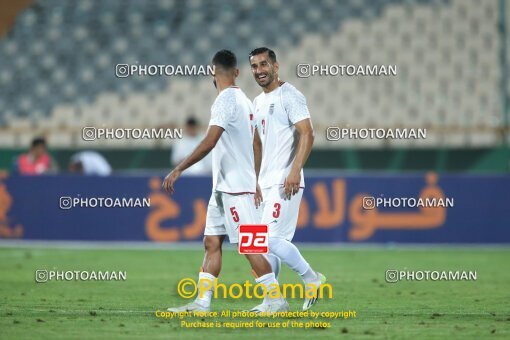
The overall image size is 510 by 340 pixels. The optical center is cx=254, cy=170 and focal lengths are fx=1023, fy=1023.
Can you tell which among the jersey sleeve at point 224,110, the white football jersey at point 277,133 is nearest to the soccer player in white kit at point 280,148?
the white football jersey at point 277,133

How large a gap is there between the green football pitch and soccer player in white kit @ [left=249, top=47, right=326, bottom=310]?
64 centimetres

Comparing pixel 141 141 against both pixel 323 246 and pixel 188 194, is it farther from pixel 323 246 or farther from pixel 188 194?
pixel 323 246

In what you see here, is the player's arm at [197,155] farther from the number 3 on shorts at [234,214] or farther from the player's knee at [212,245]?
the player's knee at [212,245]

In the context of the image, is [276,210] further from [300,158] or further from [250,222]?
[300,158]

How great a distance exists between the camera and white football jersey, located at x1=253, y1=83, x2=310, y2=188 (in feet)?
27.9

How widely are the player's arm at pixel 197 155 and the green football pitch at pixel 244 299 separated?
108 cm

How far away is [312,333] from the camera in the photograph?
725cm

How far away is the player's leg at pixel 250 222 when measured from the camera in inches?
324

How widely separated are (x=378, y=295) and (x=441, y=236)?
21.4ft

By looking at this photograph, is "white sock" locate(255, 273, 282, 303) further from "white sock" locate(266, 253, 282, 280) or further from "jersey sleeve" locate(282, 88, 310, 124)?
"jersey sleeve" locate(282, 88, 310, 124)

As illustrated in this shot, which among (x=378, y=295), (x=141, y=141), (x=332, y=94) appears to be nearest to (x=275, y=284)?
(x=378, y=295)

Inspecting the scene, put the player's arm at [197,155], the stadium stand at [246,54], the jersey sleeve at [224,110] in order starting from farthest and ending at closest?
the stadium stand at [246,54] < the jersey sleeve at [224,110] < the player's arm at [197,155]

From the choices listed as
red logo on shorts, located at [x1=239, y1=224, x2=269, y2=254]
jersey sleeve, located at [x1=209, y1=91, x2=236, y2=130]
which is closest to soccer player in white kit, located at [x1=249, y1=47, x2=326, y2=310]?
red logo on shorts, located at [x1=239, y1=224, x2=269, y2=254]

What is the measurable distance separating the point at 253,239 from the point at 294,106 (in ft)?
3.74
